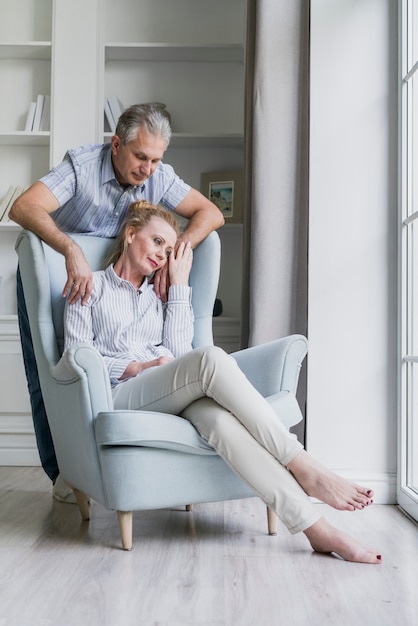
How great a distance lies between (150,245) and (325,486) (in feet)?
3.17

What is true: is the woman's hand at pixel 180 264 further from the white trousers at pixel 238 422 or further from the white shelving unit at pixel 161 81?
the white shelving unit at pixel 161 81

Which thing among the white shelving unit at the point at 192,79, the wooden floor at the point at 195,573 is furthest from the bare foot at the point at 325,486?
the white shelving unit at the point at 192,79

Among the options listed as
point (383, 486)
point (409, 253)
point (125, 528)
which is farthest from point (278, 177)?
point (125, 528)

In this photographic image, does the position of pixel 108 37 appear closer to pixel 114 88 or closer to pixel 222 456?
pixel 114 88

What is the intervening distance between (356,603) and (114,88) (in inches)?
122

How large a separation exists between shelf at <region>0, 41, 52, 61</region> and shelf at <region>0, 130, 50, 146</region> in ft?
1.33

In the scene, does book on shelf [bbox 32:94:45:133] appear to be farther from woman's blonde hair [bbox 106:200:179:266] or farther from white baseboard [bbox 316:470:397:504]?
white baseboard [bbox 316:470:397:504]

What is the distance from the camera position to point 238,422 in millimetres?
2051

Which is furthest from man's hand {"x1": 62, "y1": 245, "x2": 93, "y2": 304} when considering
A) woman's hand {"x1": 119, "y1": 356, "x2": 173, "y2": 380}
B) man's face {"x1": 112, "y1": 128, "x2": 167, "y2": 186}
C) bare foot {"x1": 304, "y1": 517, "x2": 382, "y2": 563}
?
bare foot {"x1": 304, "y1": 517, "x2": 382, "y2": 563}

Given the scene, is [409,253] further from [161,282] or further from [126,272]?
[126,272]

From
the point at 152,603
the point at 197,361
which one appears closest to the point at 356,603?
the point at 152,603

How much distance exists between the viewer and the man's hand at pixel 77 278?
2391mm

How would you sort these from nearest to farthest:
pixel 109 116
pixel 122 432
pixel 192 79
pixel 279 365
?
A: pixel 122 432
pixel 279 365
pixel 109 116
pixel 192 79

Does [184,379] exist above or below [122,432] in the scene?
above
